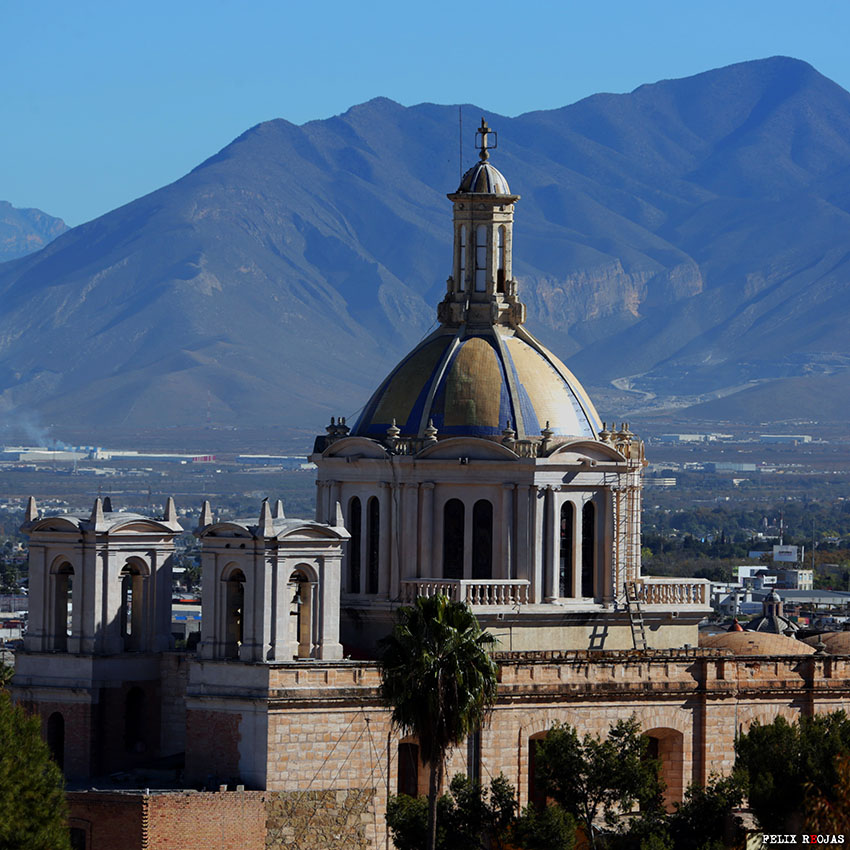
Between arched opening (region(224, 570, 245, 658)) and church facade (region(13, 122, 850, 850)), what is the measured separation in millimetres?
87

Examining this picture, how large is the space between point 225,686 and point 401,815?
21.2 feet

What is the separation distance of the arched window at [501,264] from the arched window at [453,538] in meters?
8.60

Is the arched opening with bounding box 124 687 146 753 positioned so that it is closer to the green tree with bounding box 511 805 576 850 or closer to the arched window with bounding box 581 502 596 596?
the arched window with bounding box 581 502 596 596

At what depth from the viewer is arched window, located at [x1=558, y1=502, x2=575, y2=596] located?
82125mm

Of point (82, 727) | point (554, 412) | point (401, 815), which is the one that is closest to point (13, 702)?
point (82, 727)

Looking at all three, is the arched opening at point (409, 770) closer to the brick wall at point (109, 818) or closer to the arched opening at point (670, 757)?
the arched opening at point (670, 757)

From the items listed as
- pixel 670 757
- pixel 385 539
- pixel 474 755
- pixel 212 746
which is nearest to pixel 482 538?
pixel 385 539

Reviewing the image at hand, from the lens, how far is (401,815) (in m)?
71.1

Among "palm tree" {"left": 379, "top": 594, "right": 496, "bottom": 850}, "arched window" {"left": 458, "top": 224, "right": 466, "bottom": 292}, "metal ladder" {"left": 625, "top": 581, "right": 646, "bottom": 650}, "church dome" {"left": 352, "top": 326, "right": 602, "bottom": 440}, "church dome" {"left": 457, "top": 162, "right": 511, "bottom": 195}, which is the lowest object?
"palm tree" {"left": 379, "top": 594, "right": 496, "bottom": 850}

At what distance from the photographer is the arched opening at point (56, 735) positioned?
7950 centimetres

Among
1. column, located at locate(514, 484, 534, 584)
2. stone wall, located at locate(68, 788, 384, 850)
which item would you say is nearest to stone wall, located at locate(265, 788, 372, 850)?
stone wall, located at locate(68, 788, 384, 850)

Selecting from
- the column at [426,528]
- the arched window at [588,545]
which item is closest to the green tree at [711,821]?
the arched window at [588,545]

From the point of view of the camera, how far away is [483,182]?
85.8 m

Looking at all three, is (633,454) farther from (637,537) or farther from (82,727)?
(82,727)
